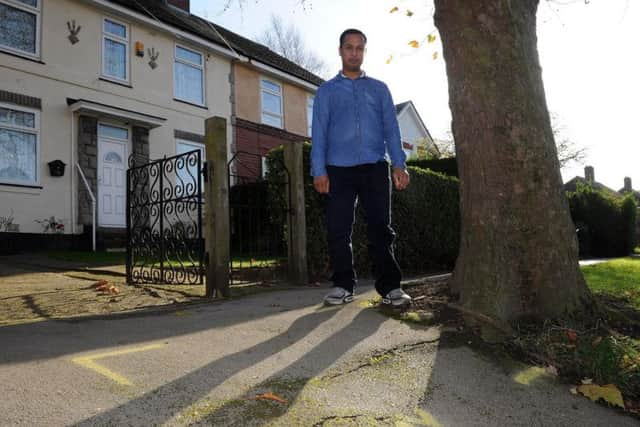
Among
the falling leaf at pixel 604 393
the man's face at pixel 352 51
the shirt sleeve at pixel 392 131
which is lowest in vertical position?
the falling leaf at pixel 604 393

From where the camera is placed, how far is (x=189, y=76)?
47.5ft

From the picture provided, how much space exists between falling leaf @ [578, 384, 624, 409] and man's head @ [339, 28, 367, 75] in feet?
7.84

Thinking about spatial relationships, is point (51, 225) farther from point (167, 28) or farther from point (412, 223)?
point (412, 223)

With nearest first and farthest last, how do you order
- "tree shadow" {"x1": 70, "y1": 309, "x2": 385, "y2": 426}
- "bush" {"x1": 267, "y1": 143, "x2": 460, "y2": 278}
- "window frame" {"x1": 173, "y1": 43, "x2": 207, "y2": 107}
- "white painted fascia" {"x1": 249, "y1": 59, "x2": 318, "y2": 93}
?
1. "tree shadow" {"x1": 70, "y1": 309, "x2": 385, "y2": 426}
2. "bush" {"x1": 267, "y1": 143, "x2": 460, "y2": 278}
3. "window frame" {"x1": 173, "y1": 43, "x2": 207, "y2": 107}
4. "white painted fascia" {"x1": 249, "y1": 59, "x2": 318, "y2": 93}

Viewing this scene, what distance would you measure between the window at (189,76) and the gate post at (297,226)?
9.84m

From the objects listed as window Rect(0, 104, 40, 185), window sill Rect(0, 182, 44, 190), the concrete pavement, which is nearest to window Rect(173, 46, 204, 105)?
window Rect(0, 104, 40, 185)

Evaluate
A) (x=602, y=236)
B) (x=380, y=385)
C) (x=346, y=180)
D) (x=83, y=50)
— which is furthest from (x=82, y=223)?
(x=602, y=236)

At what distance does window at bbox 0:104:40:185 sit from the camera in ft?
33.9

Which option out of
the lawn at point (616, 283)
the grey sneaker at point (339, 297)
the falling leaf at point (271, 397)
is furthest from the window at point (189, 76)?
the falling leaf at point (271, 397)

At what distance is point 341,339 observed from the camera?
8.57 feet

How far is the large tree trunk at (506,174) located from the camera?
9.27ft

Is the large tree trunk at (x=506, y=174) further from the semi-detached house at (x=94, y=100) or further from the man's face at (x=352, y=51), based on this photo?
the semi-detached house at (x=94, y=100)

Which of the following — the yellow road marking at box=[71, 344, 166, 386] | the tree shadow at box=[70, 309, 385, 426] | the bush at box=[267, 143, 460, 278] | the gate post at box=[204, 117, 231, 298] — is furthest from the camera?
the bush at box=[267, 143, 460, 278]

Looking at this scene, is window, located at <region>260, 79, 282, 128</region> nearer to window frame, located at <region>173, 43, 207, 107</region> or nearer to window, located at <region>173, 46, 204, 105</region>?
window frame, located at <region>173, 43, 207, 107</region>
